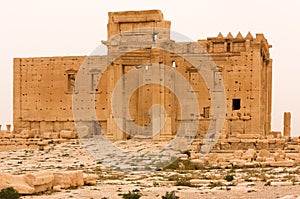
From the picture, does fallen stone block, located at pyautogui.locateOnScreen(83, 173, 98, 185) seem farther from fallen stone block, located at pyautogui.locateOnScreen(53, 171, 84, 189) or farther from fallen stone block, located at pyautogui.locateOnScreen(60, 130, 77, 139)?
fallen stone block, located at pyautogui.locateOnScreen(60, 130, 77, 139)

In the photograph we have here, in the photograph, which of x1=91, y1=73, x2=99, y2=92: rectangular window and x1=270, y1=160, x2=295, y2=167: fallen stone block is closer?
x1=270, y1=160, x2=295, y2=167: fallen stone block

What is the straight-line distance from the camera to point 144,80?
39438 millimetres

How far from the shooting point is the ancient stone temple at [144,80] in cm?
3675

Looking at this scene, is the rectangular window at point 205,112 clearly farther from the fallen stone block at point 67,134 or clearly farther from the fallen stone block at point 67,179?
the fallen stone block at point 67,179

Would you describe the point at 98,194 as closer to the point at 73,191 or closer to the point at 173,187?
the point at 73,191

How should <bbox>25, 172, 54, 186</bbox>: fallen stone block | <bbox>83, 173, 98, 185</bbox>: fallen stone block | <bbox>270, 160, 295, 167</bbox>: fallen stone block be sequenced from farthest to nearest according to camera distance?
1. <bbox>270, 160, 295, 167</bbox>: fallen stone block
2. <bbox>83, 173, 98, 185</bbox>: fallen stone block
3. <bbox>25, 172, 54, 186</bbox>: fallen stone block

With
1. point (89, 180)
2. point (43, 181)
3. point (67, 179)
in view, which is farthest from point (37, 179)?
point (89, 180)

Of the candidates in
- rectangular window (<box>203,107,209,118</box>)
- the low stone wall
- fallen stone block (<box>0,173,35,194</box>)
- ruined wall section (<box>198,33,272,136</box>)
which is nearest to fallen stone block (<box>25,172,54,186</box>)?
the low stone wall

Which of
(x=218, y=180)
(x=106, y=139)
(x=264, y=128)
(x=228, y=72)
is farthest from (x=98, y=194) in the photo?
(x=264, y=128)

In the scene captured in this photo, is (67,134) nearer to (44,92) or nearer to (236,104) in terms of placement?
(44,92)

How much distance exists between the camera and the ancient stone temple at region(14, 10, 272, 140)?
36.8 metres

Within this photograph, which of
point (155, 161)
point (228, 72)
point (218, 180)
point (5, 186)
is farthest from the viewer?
point (228, 72)

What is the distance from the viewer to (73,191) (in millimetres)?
17188

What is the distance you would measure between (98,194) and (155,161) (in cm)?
1005
